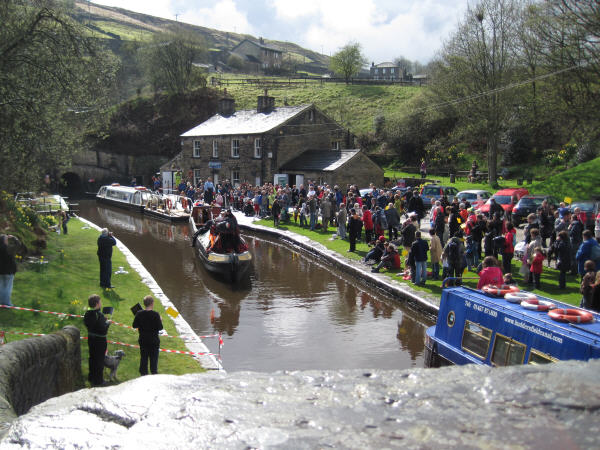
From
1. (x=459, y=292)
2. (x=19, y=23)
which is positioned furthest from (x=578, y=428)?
(x=19, y=23)

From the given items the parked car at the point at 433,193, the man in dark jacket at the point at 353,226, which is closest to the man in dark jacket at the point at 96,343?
the man in dark jacket at the point at 353,226

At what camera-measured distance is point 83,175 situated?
53906 mm

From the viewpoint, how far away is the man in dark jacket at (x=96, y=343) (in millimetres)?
7977

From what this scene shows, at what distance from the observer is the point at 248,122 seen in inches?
1658

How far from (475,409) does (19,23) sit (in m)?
15.8

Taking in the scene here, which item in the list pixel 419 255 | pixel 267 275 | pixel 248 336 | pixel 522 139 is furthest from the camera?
pixel 522 139

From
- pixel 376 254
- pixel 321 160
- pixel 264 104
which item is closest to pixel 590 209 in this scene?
pixel 376 254

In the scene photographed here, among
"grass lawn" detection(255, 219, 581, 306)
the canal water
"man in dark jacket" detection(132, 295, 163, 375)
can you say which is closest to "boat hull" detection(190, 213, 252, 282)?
the canal water

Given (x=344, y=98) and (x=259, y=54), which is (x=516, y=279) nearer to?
(x=344, y=98)

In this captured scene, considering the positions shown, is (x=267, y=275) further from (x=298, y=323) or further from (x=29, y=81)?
(x=29, y=81)

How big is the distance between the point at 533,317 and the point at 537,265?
6351 mm

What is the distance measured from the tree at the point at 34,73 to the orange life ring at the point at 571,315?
1285 cm

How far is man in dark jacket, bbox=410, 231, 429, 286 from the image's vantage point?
574 inches

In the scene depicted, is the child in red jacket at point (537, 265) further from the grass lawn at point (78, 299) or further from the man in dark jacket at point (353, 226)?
the grass lawn at point (78, 299)
